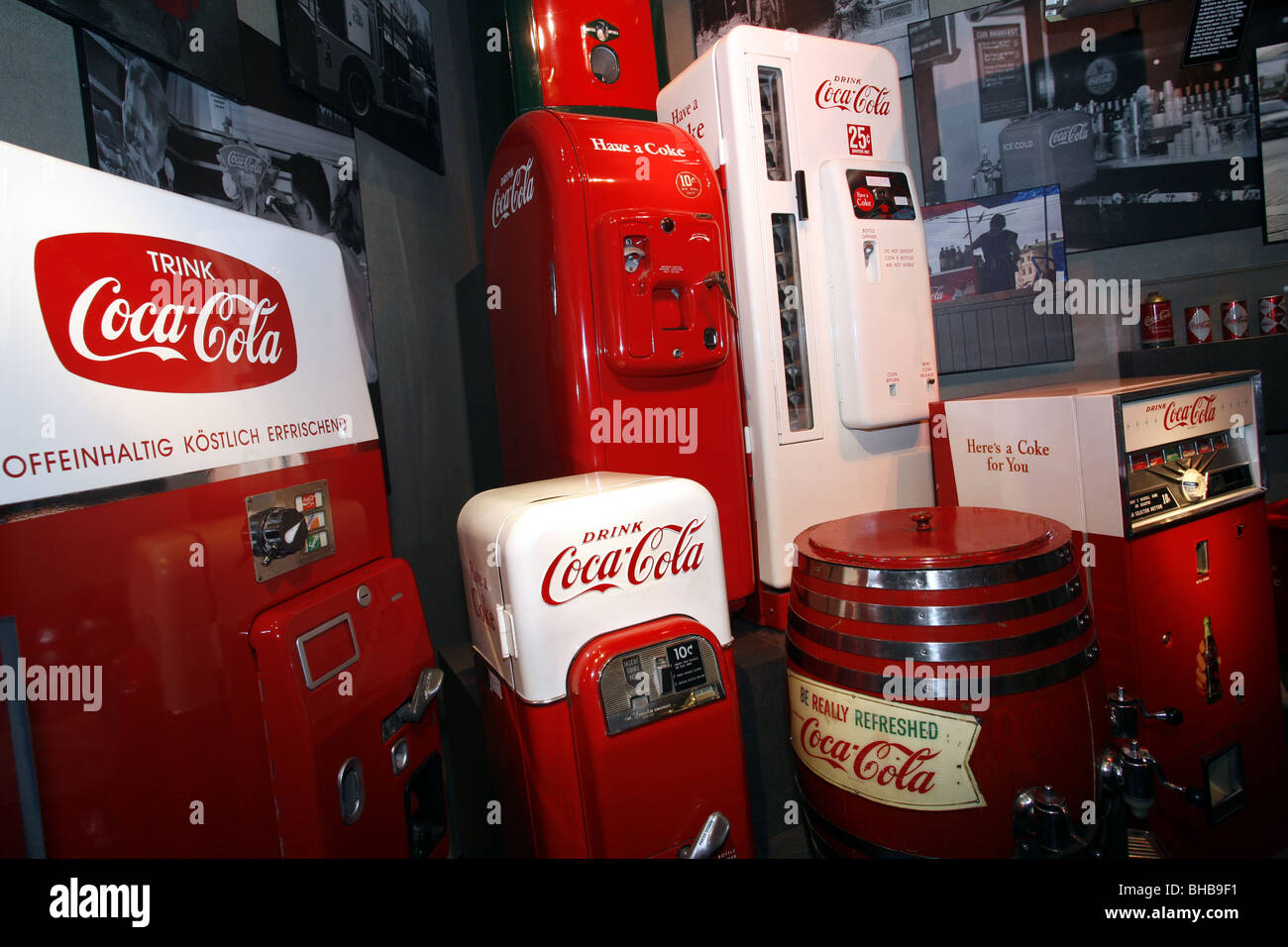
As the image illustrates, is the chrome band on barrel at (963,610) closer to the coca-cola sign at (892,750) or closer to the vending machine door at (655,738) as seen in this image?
the coca-cola sign at (892,750)

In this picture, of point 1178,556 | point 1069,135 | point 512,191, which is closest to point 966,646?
point 1178,556

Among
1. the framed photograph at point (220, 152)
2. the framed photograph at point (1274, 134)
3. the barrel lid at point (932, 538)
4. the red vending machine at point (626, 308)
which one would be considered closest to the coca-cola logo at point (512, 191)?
the red vending machine at point (626, 308)

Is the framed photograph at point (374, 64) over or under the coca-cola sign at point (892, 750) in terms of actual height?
over

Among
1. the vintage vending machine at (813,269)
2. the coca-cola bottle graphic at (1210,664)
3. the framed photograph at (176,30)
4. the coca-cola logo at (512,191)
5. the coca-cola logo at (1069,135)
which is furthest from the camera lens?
the coca-cola logo at (1069,135)

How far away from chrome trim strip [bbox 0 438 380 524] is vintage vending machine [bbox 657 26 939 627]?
57.7 inches

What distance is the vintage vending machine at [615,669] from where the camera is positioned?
4.51ft

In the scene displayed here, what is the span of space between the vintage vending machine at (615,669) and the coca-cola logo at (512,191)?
45.9 inches

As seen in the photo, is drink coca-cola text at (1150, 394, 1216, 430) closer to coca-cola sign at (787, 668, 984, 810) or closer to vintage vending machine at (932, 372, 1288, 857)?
vintage vending machine at (932, 372, 1288, 857)

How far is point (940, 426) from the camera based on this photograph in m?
2.47

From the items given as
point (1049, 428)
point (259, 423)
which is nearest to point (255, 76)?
point (259, 423)

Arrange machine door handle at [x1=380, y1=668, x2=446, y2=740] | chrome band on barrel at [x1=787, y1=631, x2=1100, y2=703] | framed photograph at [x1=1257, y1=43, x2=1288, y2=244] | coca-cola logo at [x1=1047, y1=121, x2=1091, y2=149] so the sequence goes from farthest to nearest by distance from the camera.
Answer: coca-cola logo at [x1=1047, y1=121, x2=1091, y2=149], framed photograph at [x1=1257, y1=43, x2=1288, y2=244], machine door handle at [x1=380, y1=668, x2=446, y2=740], chrome band on barrel at [x1=787, y1=631, x2=1100, y2=703]

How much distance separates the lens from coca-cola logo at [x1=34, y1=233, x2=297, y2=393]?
1.03 meters

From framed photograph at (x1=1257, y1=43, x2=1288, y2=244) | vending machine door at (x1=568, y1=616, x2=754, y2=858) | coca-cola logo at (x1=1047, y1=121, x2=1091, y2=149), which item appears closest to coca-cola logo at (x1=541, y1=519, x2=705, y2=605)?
vending machine door at (x1=568, y1=616, x2=754, y2=858)

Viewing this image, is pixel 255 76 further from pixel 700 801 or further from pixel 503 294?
pixel 700 801
